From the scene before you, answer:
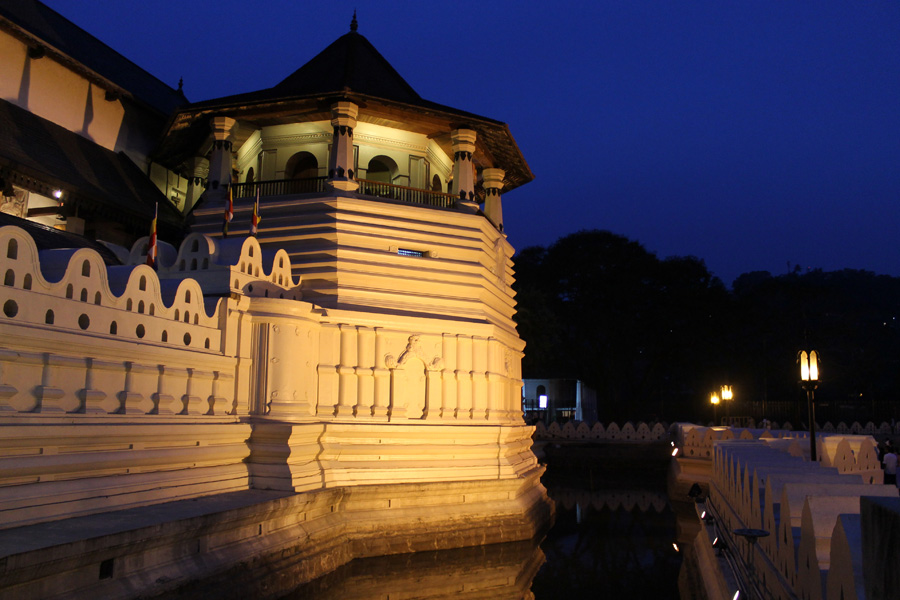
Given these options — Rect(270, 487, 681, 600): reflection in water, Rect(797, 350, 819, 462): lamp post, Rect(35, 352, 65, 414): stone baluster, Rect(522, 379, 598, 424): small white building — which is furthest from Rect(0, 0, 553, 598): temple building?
Rect(522, 379, 598, 424): small white building

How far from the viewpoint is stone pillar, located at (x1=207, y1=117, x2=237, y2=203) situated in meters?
18.3

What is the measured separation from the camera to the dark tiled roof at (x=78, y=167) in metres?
15.8

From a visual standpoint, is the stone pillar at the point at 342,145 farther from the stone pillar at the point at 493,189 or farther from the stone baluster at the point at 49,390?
the stone baluster at the point at 49,390

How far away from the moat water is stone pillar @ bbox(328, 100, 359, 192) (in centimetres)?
839

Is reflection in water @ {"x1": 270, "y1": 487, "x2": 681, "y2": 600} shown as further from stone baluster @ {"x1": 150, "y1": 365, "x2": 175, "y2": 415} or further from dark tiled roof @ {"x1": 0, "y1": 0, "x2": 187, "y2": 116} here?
dark tiled roof @ {"x1": 0, "y1": 0, "x2": 187, "y2": 116}

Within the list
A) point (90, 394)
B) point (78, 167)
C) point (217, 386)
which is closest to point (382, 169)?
point (78, 167)

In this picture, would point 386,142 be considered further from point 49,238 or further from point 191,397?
point 191,397

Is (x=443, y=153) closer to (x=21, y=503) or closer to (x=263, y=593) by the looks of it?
(x=263, y=593)

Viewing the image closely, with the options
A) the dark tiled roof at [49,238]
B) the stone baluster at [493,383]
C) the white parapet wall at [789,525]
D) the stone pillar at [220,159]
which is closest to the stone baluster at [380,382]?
the stone baluster at [493,383]

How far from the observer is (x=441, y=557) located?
14453 mm

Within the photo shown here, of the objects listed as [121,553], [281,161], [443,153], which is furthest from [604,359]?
[121,553]

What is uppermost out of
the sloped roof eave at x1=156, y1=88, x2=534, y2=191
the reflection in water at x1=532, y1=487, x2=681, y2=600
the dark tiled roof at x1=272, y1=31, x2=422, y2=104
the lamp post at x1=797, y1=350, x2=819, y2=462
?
the dark tiled roof at x1=272, y1=31, x2=422, y2=104

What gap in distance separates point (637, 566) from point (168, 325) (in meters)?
9.71

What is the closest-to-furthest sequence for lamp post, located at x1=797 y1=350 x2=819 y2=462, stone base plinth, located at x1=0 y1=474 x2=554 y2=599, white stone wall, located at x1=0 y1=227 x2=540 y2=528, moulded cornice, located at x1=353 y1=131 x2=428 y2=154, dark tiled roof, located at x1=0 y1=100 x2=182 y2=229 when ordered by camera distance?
stone base plinth, located at x1=0 y1=474 x2=554 y2=599
white stone wall, located at x1=0 y1=227 x2=540 y2=528
lamp post, located at x1=797 y1=350 x2=819 y2=462
dark tiled roof, located at x1=0 y1=100 x2=182 y2=229
moulded cornice, located at x1=353 y1=131 x2=428 y2=154
